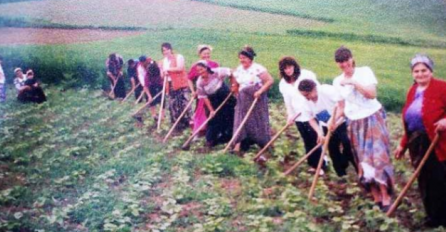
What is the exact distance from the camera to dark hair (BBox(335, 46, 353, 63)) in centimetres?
436

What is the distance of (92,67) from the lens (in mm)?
5016

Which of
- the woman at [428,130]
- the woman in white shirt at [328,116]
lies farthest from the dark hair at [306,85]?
the woman at [428,130]

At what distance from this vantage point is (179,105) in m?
5.87

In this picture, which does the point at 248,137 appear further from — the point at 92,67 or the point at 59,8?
the point at 59,8

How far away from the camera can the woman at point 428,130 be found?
3979 millimetres

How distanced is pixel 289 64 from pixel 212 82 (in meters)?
0.93

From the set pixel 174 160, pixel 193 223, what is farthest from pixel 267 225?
pixel 174 160

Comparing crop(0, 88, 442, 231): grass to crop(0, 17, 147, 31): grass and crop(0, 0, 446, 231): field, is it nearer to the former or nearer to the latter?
crop(0, 0, 446, 231): field

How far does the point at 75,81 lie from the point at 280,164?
1.42 metres

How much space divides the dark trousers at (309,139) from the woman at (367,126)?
367 millimetres

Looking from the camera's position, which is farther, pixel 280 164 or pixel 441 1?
pixel 280 164

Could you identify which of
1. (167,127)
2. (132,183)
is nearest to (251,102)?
(167,127)

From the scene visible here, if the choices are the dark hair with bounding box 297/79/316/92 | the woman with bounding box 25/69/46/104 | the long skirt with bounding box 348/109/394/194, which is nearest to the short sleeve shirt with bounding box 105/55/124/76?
the woman with bounding box 25/69/46/104

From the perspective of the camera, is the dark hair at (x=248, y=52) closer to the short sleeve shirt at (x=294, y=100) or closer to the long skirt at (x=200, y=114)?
the short sleeve shirt at (x=294, y=100)
